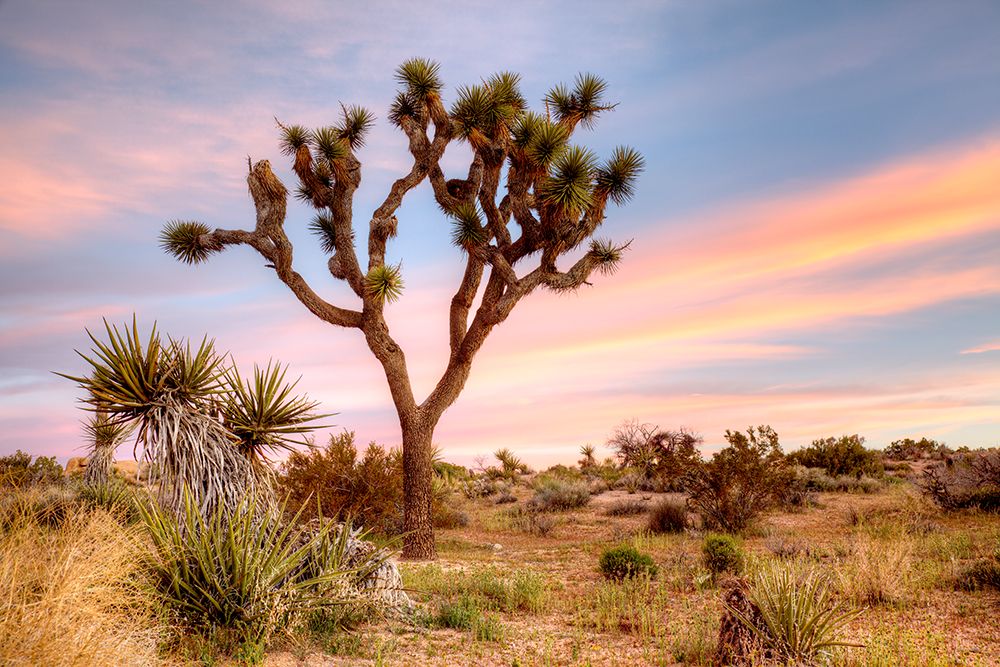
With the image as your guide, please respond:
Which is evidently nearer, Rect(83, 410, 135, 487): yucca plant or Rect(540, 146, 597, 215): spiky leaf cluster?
Rect(83, 410, 135, 487): yucca plant

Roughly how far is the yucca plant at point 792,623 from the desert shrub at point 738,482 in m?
9.33

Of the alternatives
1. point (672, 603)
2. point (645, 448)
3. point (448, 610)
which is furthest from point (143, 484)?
point (645, 448)

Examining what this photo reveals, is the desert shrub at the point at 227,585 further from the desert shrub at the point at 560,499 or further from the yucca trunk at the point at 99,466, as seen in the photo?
the desert shrub at the point at 560,499

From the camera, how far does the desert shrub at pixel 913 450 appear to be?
31.5m

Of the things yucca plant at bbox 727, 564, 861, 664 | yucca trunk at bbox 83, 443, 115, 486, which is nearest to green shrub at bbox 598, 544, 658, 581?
yucca plant at bbox 727, 564, 861, 664

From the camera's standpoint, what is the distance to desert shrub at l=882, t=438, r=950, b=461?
31531mm

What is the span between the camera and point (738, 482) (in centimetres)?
1525

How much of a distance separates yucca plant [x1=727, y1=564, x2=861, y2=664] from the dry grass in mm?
5131

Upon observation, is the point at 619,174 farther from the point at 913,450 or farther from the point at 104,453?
the point at 913,450

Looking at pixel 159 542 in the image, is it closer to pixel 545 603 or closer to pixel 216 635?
pixel 216 635

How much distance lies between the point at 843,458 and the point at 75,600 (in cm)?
2653

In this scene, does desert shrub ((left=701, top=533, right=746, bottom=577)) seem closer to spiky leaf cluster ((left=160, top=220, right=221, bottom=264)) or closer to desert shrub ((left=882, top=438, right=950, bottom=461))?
spiky leaf cluster ((left=160, top=220, right=221, bottom=264))

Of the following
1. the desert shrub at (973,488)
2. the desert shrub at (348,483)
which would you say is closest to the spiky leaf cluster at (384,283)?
the desert shrub at (348,483)

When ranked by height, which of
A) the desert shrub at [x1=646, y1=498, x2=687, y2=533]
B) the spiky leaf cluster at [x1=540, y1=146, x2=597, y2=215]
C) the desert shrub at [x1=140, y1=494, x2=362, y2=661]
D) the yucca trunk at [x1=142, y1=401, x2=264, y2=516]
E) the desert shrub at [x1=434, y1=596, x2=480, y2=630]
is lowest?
the desert shrub at [x1=434, y1=596, x2=480, y2=630]
